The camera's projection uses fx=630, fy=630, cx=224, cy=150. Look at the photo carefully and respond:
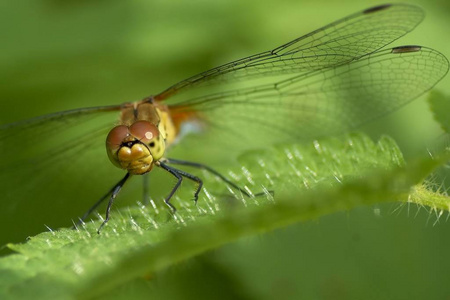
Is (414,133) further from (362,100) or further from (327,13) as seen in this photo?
(327,13)

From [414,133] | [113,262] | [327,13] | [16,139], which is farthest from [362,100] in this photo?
[113,262]

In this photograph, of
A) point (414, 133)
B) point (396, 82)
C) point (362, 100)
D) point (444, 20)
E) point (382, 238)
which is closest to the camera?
point (382, 238)

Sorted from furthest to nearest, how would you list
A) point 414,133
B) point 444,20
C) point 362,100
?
point 444,20, point 414,133, point 362,100

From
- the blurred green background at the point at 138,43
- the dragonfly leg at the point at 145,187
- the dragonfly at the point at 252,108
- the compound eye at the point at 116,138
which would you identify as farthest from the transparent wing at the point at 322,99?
the compound eye at the point at 116,138

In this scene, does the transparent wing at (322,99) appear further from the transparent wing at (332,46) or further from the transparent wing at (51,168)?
the transparent wing at (51,168)

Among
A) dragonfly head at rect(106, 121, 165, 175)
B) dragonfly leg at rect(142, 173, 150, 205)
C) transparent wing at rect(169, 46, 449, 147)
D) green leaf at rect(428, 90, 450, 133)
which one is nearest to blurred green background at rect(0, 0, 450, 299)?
transparent wing at rect(169, 46, 449, 147)

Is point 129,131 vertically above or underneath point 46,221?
above

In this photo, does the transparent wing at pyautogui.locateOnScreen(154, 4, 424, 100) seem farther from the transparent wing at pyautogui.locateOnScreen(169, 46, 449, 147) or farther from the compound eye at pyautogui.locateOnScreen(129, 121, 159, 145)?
the compound eye at pyautogui.locateOnScreen(129, 121, 159, 145)
